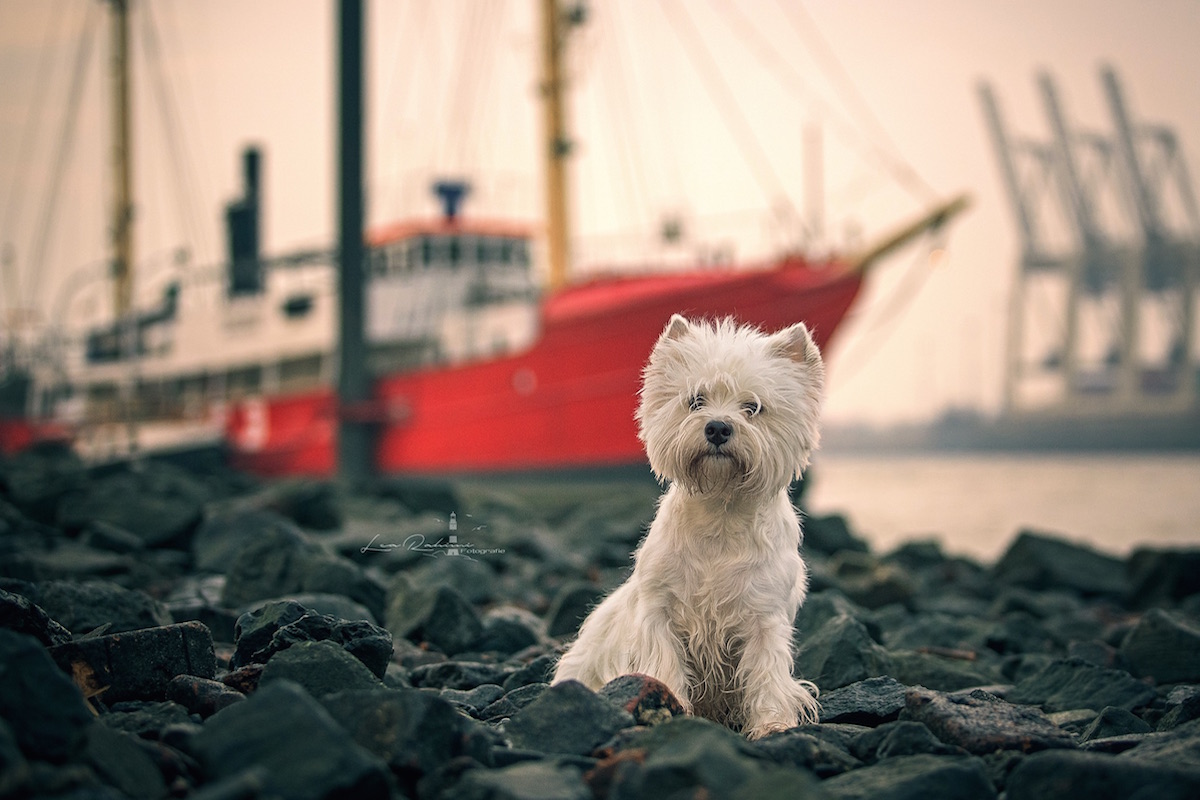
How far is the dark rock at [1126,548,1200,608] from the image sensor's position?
9.09 m

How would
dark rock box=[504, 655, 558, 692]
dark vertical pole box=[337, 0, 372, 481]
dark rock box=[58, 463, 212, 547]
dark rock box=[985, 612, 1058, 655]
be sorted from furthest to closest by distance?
dark vertical pole box=[337, 0, 372, 481] → dark rock box=[58, 463, 212, 547] → dark rock box=[985, 612, 1058, 655] → dark rock box=[504, 655, 558, 692]

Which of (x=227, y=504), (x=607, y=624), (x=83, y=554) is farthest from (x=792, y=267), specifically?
(x=607, y=624)

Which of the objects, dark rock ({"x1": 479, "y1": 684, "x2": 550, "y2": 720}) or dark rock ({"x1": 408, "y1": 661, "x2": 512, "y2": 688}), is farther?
dark rock ({"x1": 408, "y1": 661, "x2": 512, "y2": 688})

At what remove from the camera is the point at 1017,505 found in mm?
34062

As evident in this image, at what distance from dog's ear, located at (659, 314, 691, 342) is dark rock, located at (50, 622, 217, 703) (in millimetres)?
1949

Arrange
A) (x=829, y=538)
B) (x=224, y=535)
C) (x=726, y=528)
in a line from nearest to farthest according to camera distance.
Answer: (x=726, y=528) < (x=224, y=535) < (x=829, y=538)

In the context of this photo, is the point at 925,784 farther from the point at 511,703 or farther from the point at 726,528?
the point at 511,703

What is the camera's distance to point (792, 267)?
18.3 m

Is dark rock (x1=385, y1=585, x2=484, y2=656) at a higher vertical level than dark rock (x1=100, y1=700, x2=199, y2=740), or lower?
lower

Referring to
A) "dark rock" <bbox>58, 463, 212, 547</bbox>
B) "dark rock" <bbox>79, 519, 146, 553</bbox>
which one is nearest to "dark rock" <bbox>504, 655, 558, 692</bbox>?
"dark rock" <bbox>79, 519, 146, 553</bbox>

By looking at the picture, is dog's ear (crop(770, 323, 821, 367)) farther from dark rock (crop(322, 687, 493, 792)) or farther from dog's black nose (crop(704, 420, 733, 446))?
dark rock (crop(322, 687, 493, 792))

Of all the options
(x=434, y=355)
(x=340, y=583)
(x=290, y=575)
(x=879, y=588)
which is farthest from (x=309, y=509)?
(x=434, y=355)

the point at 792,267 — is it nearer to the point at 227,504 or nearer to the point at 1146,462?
the point at 227,504

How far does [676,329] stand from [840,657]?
1742mm
